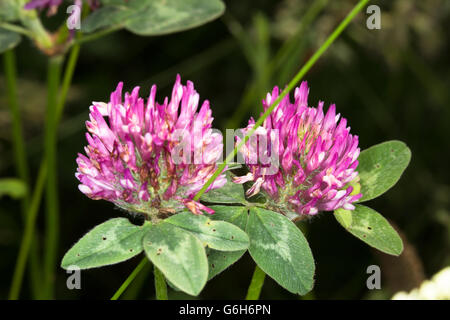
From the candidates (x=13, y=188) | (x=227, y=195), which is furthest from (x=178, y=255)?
(x=13, y=188)

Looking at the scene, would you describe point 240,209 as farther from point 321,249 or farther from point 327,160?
point 321,249

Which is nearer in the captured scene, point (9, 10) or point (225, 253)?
point (225, 253)

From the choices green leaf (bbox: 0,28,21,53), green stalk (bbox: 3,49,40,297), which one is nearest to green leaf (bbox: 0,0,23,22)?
green leaf (bbox: 0,28,21,53)

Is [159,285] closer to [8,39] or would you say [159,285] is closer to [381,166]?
[381,166]

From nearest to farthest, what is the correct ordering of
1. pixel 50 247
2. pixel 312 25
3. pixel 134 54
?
pixel 50 247, pixel 312 25, pixel 134 54

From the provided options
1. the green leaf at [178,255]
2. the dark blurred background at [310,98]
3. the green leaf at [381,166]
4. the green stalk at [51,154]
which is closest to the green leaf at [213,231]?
the green leaf at [178,255]
